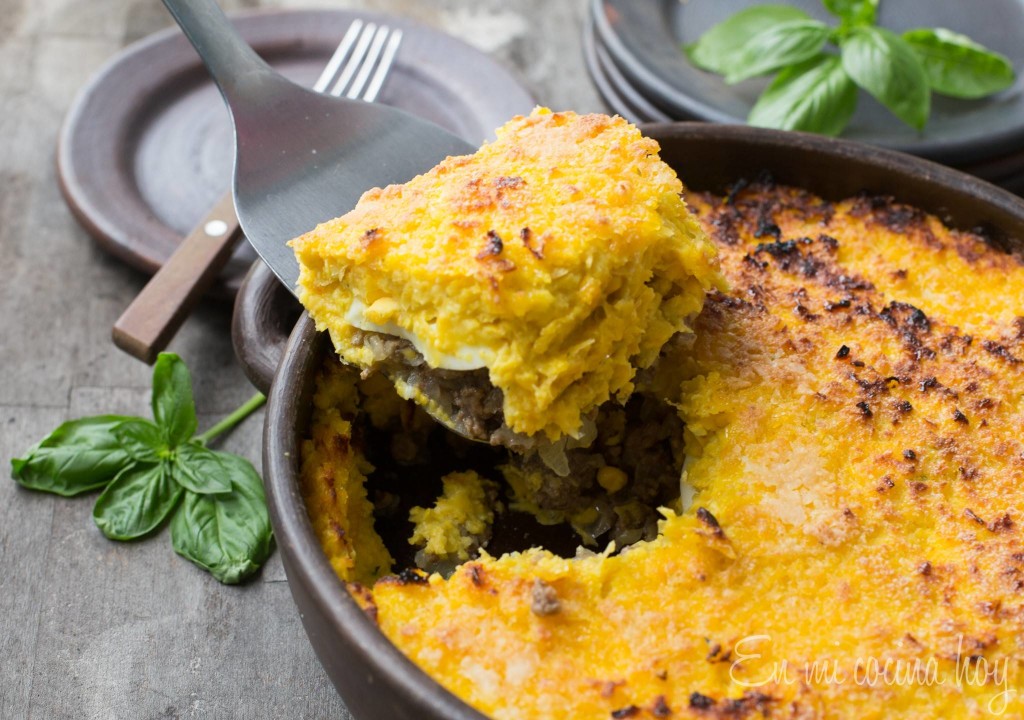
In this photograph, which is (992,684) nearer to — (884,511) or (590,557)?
(884,511)

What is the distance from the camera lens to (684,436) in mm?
2357

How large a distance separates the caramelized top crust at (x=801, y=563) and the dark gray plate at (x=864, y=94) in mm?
1141

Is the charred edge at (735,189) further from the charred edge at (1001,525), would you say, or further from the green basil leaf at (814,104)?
the charred edge at (1001,525)

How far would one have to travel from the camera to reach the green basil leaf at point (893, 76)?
3340 millimetres

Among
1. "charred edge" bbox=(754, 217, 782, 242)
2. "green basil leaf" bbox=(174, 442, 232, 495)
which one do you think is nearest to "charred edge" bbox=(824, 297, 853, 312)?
"charred edge" bbox=(754, 217, 782, 242)

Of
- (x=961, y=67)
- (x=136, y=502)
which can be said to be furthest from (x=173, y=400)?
(x=961, y=67)

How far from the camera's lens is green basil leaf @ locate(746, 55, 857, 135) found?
133 inches

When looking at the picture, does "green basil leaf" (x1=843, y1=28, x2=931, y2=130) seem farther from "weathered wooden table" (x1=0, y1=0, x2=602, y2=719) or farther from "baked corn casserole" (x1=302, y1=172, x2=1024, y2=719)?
"weathered wooden table" (x1=0, y1=0, x2=602, y2=719)

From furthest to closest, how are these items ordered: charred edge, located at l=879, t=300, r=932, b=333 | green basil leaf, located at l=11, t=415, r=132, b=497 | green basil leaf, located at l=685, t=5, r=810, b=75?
green basil leaf, located at l=685, t=5, r=810, b=75 < green basil leaf, located at l=11, t=415, r=132, b=497 < charred edge, located at l=879, t=300, r=932, b=333

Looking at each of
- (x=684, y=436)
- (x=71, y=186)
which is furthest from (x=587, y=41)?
(x=684, y=436)

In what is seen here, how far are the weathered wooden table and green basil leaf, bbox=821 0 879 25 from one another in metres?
0.98

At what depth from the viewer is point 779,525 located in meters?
2.07

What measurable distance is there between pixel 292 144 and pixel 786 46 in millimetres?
1700

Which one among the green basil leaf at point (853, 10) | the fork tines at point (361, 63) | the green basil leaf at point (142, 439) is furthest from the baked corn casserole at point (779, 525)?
the fork tines at point (361, 63)
